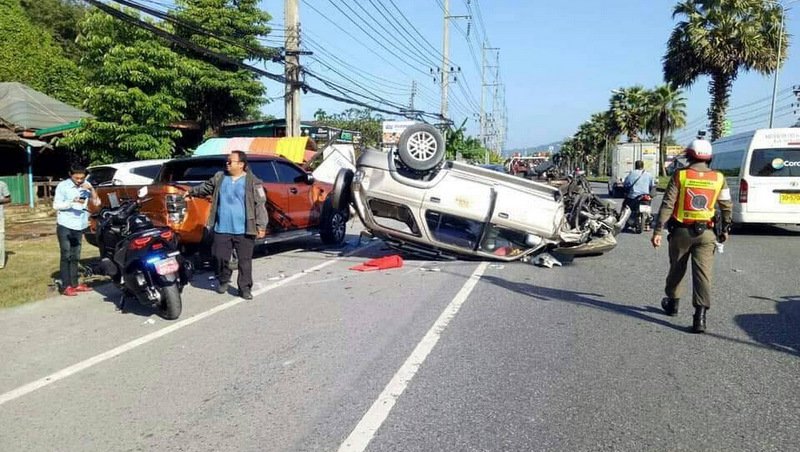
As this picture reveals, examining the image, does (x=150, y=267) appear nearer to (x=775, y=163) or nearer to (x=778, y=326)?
(x=778, y=326)

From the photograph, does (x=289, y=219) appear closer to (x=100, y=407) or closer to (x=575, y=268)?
(x=575, y=268)

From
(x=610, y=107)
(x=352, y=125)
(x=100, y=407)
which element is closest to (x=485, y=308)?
(x=100, y=407)

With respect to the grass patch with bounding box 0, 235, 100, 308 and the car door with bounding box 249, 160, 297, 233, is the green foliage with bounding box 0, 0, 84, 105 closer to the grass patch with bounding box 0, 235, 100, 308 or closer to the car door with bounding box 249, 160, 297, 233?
the grass patch with bounding box 0, 235, 100, 308

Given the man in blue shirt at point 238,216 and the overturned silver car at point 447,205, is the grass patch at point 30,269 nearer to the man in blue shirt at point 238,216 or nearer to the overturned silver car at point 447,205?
the man in blue shirt at point 238,216

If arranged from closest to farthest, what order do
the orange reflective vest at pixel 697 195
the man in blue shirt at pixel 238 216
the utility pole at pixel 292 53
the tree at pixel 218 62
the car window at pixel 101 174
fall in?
the orange reflective vest at pixel 697 195
the man in blue shirt at pixel 238 216
the car window at pixel 101 174
the utility pole at pixel 292 53
the tree at pixel 218 62

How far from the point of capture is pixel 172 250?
22.6 feet

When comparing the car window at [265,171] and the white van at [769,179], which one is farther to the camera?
the white van at [769,179]

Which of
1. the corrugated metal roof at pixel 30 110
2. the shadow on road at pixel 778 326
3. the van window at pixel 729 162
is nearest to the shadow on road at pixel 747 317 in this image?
the shadow on road at pixel 778 326

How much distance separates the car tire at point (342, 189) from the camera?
10320 mm

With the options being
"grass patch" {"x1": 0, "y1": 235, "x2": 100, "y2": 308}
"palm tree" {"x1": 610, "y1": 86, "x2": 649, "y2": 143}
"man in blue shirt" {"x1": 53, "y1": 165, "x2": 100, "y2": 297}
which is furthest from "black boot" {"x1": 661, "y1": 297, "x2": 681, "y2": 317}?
"palm tree" {"x1": 610, "y1": 86, "x2": 649, "y2": 143}

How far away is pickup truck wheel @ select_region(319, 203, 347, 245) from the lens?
12000 mm

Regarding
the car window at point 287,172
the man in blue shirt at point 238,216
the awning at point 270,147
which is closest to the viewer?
the man in blue shirt at point 238,216

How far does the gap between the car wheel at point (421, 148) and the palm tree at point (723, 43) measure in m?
24.5

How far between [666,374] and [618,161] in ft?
99.3
